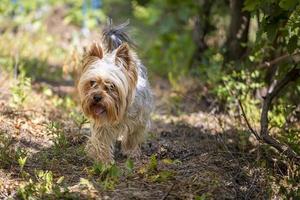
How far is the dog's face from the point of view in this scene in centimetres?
600

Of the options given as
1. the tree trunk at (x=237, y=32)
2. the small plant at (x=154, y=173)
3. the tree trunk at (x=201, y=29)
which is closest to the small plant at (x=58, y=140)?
the small plant at (x=154, y=173)

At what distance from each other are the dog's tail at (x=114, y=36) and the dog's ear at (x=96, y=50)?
0.48 meters

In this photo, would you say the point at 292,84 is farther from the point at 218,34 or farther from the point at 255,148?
the point at 218,34

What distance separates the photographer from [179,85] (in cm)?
987

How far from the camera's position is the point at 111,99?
6027mm

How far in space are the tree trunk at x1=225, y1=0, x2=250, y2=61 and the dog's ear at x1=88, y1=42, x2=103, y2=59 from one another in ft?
10.6

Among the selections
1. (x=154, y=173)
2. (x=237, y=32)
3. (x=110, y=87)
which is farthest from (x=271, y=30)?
(x=237, y=32)

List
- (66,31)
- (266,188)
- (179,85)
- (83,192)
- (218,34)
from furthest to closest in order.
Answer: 1. (66,31)
2. (218,34)
3. (179,85)
4. (266,188)
5. (83,192)

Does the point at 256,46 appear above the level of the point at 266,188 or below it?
above

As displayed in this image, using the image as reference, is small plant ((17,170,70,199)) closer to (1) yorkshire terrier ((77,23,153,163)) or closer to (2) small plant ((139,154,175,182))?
(2) small plant ((139,154,175,182))

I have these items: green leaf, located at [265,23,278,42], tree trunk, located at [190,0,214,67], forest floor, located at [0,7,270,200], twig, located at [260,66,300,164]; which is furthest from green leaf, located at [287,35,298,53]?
tree trunk, located at [190,0,214,67]

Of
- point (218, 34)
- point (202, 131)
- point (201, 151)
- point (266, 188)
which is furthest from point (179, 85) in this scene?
point (266, 188)

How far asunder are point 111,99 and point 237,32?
3.61 m

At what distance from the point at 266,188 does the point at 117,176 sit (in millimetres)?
1301
